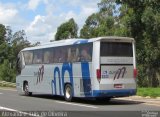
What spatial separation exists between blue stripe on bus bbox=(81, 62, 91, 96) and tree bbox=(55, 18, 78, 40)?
159 ft

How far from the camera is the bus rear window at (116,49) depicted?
72.3ft

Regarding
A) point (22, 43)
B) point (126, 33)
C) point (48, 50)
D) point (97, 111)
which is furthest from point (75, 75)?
point (22, 43)

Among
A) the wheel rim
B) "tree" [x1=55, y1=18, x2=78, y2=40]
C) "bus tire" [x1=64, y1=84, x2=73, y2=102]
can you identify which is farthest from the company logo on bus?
"tree" [x1=55, y1=18, x2=78, y2=40]

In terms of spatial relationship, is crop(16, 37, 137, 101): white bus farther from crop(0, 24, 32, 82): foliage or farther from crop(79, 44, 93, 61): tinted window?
crop(0, 24, 32, 82): foliage

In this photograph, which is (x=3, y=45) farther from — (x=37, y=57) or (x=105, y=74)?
(x=105, y=74)

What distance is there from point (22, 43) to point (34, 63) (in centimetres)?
7218

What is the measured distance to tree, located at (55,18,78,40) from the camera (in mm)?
71625

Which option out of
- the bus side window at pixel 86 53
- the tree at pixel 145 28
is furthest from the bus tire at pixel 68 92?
the tree at pixel 145 28

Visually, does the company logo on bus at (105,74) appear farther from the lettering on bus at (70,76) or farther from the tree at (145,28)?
the tree at (145,28)

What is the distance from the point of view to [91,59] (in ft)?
72.5

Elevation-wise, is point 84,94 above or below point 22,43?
below

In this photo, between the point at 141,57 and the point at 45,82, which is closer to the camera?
the point at 45,82

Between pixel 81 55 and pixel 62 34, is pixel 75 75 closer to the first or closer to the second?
pixel 81 55

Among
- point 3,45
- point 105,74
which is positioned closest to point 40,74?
point 105,74
